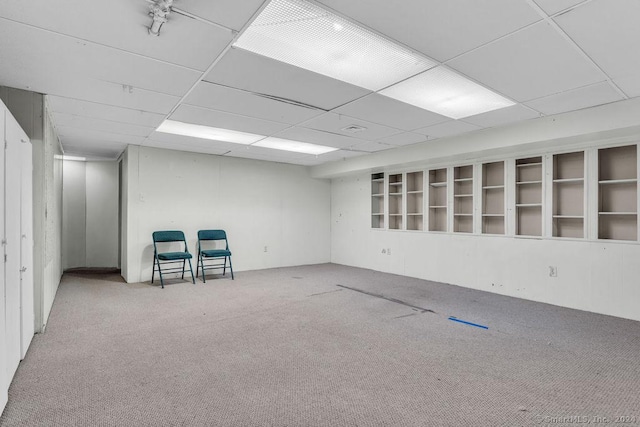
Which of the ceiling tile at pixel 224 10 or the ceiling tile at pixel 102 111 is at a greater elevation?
the ceiling tile at pixel 224 10

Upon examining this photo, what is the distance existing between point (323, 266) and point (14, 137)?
19.4 ft

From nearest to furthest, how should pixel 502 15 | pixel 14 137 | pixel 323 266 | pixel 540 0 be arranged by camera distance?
pixel 540 0, pixel 502 15, pixel 14 137, pixel 323 266

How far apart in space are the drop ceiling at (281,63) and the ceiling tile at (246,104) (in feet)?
0.04

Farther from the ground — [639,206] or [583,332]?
[639,206]

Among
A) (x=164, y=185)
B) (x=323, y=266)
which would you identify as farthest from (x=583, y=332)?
(x=164, y=185)

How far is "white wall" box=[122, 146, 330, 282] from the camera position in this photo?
18.7 ft

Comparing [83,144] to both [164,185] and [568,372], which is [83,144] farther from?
[568,372]

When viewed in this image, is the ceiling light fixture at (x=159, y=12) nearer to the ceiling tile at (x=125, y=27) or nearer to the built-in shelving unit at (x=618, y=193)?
the ceiling tile at (x=125, y=27)

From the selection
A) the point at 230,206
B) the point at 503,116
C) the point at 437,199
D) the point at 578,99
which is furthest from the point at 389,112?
the point at 230,206

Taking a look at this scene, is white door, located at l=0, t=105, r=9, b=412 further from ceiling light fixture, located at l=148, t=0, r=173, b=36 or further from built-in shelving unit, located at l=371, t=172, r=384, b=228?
built-in shelving unit, located at l=371, t=172, r=384, b=228

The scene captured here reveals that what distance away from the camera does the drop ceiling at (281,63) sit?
1960 millimetres

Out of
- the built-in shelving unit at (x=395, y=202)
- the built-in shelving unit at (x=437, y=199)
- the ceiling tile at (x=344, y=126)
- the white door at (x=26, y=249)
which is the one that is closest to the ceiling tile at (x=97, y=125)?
the white door at (x=26, y=249)

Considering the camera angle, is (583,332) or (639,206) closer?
(583,332)

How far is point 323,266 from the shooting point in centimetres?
755
